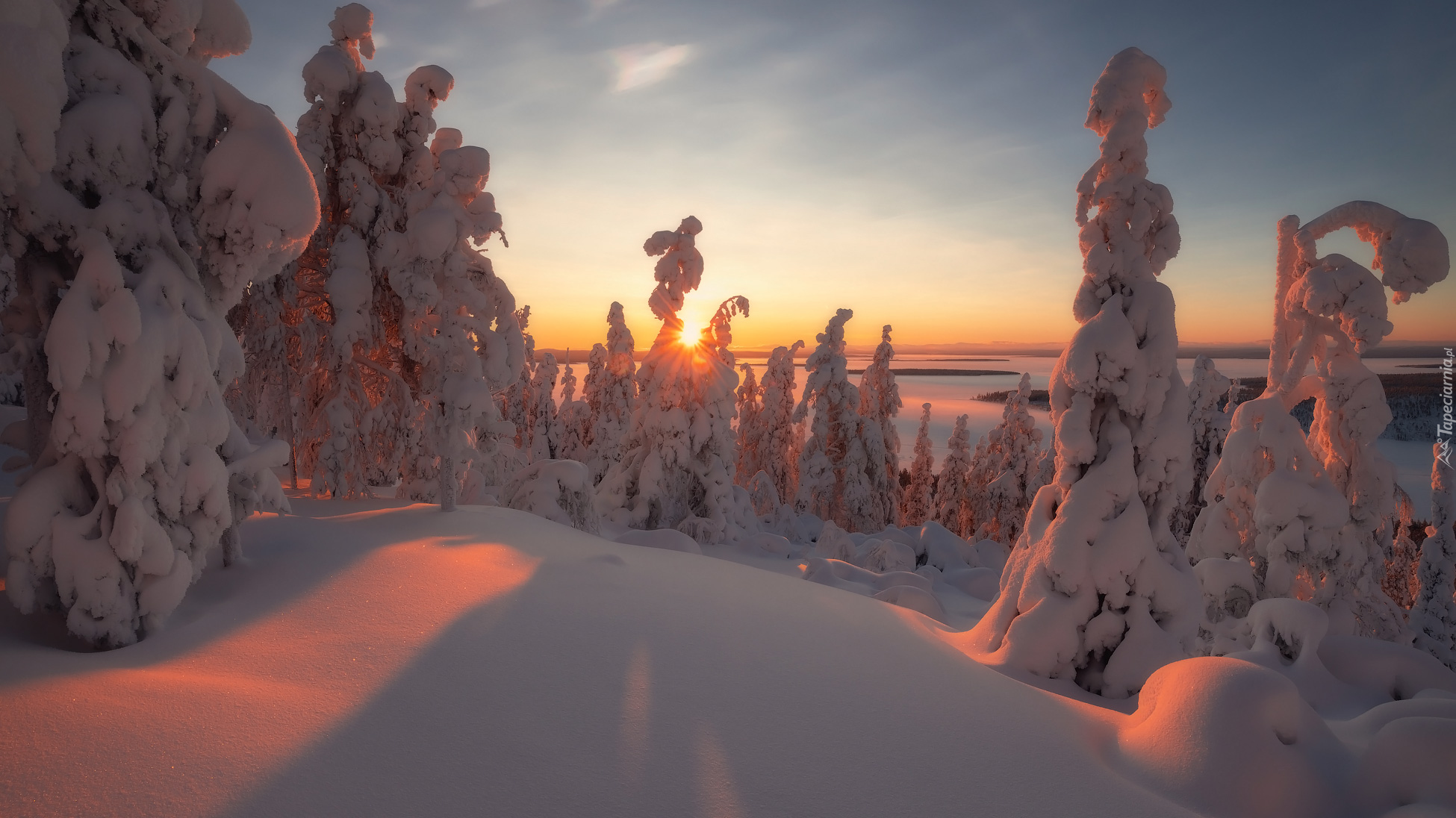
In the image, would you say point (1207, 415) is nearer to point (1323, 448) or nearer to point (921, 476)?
point (921, 476)

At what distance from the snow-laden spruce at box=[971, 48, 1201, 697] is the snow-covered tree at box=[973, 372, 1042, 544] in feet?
71.9

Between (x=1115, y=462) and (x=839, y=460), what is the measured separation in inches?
845

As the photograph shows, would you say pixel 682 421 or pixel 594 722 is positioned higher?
pixel 682 421

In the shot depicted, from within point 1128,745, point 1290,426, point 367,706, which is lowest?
point 1128,745

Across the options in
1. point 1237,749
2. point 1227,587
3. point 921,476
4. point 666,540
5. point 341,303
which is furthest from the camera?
point 921,476

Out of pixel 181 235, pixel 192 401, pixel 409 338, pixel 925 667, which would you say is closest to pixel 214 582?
pixel 192 401

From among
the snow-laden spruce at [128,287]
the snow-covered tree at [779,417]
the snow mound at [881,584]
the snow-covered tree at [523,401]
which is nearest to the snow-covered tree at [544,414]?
the snow-covered tree at [523,401]

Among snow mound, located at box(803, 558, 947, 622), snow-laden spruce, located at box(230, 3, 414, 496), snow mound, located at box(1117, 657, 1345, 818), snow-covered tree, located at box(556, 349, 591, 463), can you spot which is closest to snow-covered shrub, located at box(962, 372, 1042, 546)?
snow mound, located at box(803, 558, 947, 622)

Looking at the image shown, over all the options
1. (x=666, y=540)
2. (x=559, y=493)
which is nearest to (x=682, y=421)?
(x=559, y=493)

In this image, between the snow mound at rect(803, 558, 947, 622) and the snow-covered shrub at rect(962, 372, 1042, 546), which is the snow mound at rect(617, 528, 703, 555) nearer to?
the snow mound at rect(803, 558, 947, 622)

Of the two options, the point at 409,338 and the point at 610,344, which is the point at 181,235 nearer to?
the point at 409,338

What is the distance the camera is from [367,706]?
123 inches

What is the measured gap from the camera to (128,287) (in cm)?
430

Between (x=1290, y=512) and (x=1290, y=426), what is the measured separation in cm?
131
